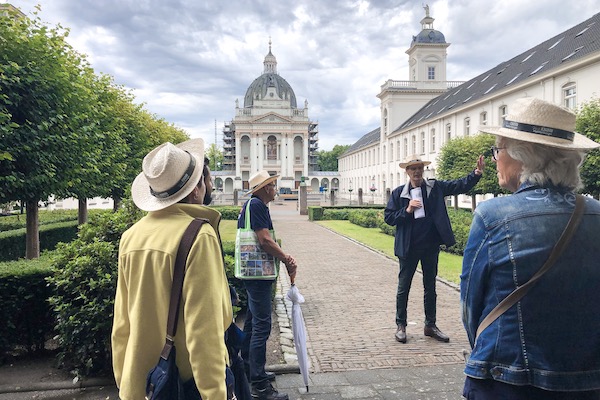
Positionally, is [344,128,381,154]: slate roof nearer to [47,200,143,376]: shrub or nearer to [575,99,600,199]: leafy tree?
[575,99,600,199]: leafy tree

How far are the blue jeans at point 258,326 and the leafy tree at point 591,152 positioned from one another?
16446mm

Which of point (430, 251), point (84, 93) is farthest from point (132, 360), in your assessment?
point (84, 93)

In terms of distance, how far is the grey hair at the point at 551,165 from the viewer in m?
1.88

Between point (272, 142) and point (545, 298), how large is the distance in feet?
304

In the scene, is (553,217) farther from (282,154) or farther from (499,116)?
(282,154)

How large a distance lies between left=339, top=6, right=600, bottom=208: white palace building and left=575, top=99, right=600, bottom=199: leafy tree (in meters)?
2.35

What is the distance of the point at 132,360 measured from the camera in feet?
6.97

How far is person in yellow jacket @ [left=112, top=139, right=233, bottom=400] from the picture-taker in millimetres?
1971

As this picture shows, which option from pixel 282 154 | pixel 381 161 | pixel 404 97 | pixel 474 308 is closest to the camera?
pixel 474 308

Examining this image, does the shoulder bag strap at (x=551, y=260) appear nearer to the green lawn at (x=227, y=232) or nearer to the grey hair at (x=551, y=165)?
the grey hair at (x=551, y=165)

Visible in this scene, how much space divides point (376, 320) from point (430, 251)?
1.87 m

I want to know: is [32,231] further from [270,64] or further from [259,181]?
[270,64]

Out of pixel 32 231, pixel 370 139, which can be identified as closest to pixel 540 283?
pixel 32 231

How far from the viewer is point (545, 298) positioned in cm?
174
